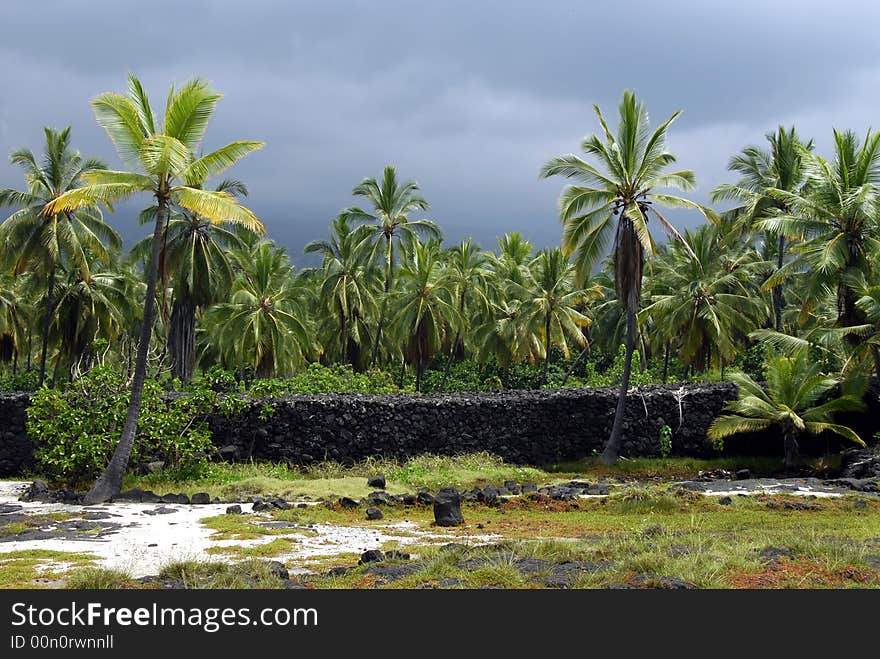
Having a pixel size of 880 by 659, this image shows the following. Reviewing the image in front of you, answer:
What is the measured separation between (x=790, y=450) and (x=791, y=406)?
1.31 m

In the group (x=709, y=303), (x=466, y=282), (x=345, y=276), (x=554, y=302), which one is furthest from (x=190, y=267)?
(x=709, y=303)

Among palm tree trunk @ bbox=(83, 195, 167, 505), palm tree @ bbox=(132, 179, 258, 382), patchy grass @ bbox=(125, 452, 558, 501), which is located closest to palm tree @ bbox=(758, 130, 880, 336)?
patchy grass @ bbox=(125, 452, 558, 501)

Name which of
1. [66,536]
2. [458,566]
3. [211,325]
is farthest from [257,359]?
[458,566]

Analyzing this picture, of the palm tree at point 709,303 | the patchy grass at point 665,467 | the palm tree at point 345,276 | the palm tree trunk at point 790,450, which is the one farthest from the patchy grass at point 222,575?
the palm tree at point 345,276

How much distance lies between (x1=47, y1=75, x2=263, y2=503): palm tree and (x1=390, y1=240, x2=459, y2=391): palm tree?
19712 mm

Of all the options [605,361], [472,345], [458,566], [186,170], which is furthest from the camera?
[605,361]

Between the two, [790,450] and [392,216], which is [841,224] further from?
[392,216]

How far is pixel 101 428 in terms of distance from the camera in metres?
15.7

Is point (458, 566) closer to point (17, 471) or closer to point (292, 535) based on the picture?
point (292, 535)

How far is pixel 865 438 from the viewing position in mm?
21266

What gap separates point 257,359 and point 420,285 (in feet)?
24.9

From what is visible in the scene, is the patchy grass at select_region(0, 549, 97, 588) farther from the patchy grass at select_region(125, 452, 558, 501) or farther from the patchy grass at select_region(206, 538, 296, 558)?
the patchy grass at select_region(125, 452, 558, 501)

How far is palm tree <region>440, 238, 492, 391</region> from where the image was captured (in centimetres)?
3819

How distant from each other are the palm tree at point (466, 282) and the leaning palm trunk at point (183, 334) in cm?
1101
